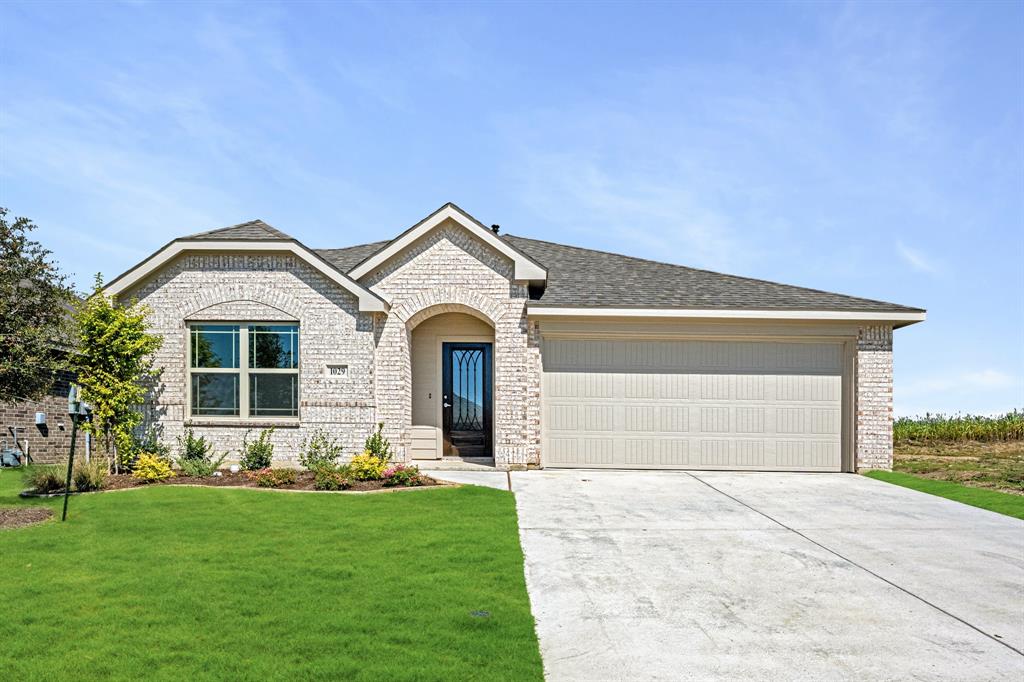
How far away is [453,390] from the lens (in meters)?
15.7

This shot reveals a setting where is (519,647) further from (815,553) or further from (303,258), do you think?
(303,258)

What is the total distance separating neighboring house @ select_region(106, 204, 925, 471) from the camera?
13875mm

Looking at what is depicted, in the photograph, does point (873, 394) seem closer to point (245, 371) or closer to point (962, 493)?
point (962, 493)

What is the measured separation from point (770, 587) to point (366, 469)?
7.32 meters

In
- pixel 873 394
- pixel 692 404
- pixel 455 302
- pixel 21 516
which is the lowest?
pixel 21 516

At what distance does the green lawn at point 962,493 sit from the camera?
446 inches

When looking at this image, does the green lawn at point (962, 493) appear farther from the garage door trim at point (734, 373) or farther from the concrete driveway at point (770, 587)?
the garage door trim at point (734, 373)

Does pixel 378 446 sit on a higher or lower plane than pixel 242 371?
lower

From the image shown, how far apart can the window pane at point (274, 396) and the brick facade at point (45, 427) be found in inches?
207

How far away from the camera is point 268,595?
6.15m

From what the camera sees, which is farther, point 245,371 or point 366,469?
point 245,371

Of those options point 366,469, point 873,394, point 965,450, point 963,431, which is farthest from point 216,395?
point 963,431

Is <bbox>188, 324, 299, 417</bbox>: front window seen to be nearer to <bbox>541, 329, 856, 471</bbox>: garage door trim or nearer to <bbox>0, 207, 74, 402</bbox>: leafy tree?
<bbox>0, 207, 74, 402</bbox>: leafy tree

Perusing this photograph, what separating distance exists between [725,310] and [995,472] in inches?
290
